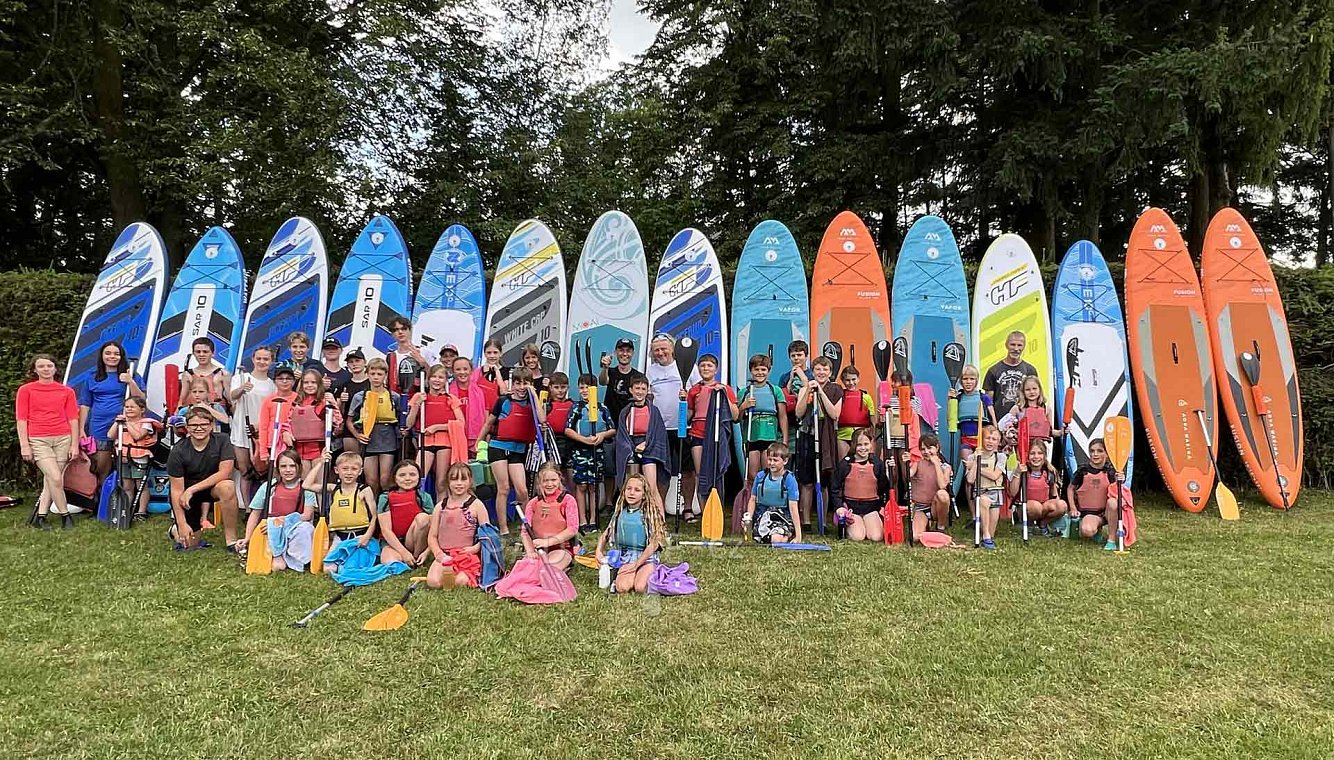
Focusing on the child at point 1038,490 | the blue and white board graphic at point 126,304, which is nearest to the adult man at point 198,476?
the blue and white board graphic at point 126,304

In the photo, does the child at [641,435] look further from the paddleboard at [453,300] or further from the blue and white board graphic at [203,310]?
the blue and white board graphic at [203,310]

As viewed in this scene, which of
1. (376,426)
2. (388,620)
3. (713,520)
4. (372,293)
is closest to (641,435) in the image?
(713,520)

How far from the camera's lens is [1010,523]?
188 inches

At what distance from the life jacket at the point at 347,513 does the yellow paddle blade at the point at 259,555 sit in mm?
335

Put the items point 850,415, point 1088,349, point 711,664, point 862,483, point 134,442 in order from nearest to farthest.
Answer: point 711,664
point 862,483
point 850,415
point 134,442
point 1088,349

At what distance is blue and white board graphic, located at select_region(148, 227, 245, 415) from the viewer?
596cm

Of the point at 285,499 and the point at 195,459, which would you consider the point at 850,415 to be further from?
the point at 195,459

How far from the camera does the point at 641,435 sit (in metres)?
4.61

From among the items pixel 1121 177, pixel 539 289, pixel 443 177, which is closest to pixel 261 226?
pixel 443 177

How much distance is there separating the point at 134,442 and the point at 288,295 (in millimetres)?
1877

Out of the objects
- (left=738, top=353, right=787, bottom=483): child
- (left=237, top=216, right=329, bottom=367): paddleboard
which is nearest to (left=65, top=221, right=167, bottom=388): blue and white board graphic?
(left=237, top=216, right=329, bottom=367): paddleboard

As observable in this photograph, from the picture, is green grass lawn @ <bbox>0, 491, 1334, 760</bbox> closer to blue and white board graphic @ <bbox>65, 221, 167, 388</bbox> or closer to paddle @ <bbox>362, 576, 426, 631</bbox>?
paddle @ <bbox>362, 576, 426, 631</bbox>

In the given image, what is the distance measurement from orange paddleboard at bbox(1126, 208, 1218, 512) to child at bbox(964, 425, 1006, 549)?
195 cm

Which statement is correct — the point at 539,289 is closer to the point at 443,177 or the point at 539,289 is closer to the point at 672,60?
the point at 443,177
